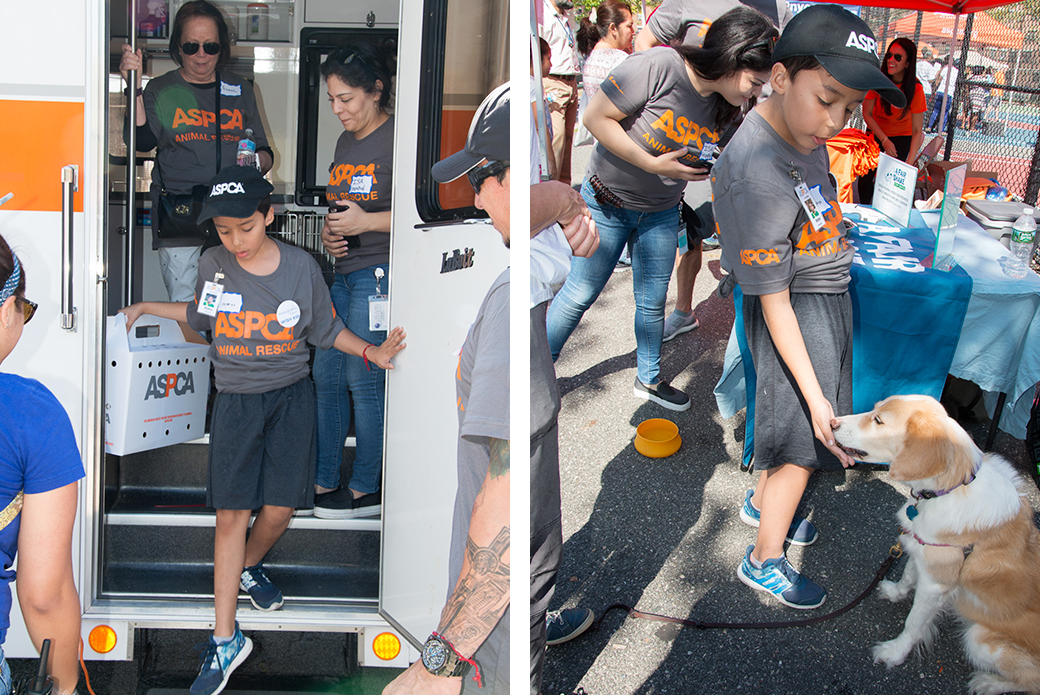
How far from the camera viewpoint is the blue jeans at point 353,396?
273cm

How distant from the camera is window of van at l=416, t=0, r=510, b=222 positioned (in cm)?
195

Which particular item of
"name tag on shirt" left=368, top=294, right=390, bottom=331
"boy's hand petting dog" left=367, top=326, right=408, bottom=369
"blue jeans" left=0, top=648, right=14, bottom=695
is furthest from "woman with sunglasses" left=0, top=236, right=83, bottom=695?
"name tag on shirt" left=368, top=294, right=390, bottom=331

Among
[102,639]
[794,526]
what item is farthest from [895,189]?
[102,639]

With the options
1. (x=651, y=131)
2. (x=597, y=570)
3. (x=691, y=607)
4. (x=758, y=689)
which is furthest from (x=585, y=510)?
(x=651, y=131)

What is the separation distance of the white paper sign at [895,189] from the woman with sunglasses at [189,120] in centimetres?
299

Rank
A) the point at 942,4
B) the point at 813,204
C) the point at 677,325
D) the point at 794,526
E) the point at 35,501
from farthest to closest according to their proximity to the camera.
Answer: the point at 942,4 < the point at 677,325 < the point at 794,526 < the point at 813,204 < the point at 35,501

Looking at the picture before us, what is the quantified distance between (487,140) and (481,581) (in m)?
0.82

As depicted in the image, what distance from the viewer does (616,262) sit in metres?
3.48

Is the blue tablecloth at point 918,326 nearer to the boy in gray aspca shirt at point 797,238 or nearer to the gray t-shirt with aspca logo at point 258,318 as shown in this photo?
the boy in gray aspca shirt at point 797,238

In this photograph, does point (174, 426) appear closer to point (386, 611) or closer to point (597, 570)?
point (386, 611)

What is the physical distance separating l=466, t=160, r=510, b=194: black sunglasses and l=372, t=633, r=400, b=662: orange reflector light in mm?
1502

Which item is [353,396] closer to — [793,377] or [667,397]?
[793,377]

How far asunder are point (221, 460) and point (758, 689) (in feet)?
5.96

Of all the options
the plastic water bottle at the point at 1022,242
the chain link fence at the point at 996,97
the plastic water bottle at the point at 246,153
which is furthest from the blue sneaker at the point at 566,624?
the chain link fence at the point at 996,97
